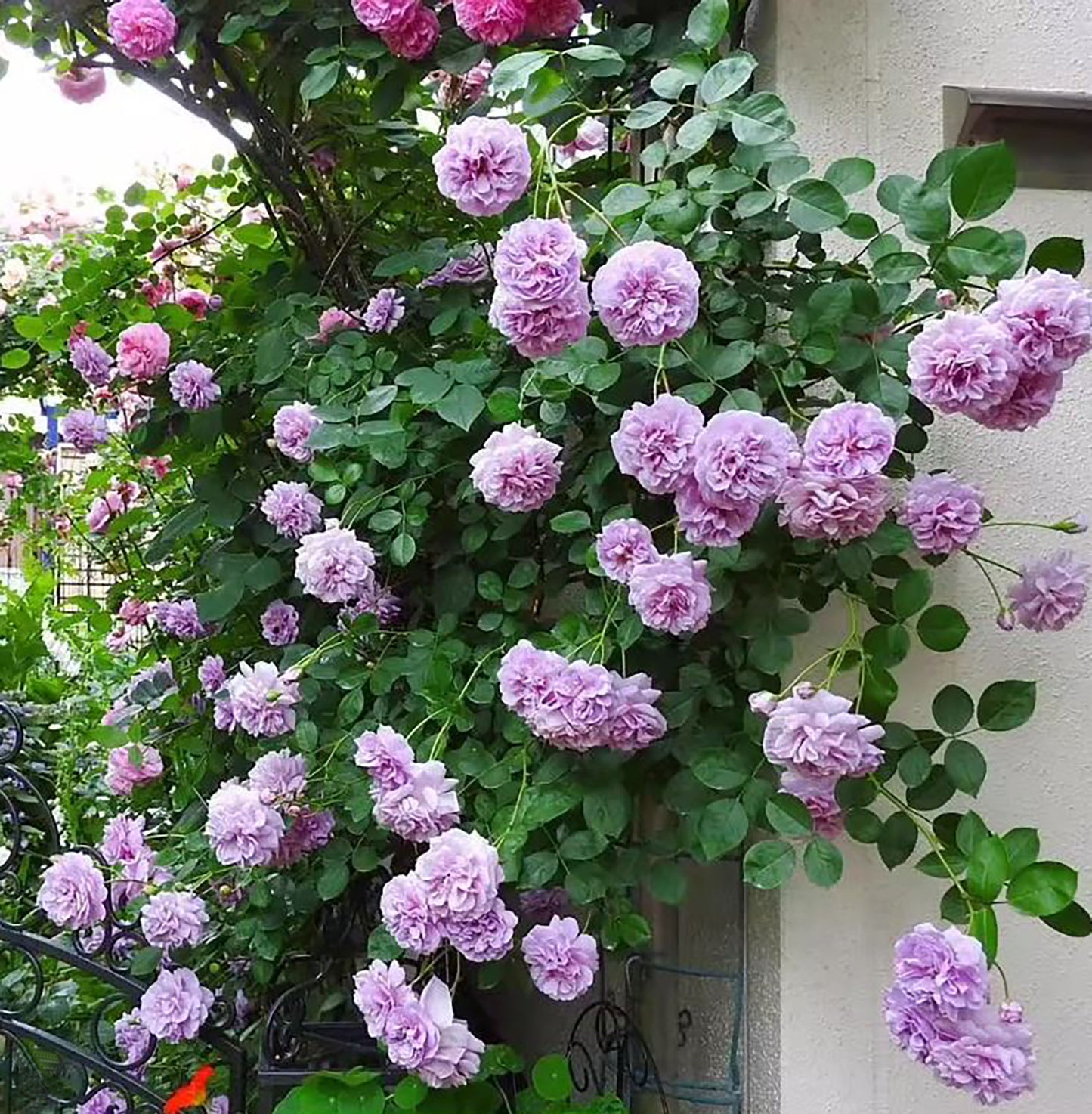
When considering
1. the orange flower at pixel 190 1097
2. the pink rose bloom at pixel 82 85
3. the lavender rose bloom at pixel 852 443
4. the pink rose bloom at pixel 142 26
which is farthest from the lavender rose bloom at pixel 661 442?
the pink rose bloom at pixel 82 85

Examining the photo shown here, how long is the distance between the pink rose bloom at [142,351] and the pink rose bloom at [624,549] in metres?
0.82

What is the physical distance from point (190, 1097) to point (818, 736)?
940 millimetres

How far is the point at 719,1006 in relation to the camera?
1.43m

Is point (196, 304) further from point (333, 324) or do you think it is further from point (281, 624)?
point (281, 624)

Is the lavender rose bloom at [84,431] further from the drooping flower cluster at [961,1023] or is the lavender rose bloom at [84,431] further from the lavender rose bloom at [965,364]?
the drooping flower cluster at [961,1023]

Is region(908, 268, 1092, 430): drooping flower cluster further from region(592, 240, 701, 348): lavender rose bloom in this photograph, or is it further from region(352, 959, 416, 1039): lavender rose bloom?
region(352, 959, 416, 1039): lavender rose bloom

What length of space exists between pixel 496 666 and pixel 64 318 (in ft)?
3.30

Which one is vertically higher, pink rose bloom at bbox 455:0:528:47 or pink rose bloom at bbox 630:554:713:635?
pink rose bloom at bbox 455:0:528:47

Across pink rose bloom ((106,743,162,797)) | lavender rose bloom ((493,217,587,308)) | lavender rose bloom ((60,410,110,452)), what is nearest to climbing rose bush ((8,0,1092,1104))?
lavender rose bloom ((493,217,587,308))

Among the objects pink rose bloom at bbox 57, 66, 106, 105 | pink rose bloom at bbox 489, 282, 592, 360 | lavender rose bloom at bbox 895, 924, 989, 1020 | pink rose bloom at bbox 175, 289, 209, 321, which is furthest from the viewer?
pink rose bloom at bbox 175, 289, 209, 321

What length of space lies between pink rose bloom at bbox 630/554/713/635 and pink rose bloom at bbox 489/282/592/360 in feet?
0.76

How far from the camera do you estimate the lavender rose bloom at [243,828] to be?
1.18m

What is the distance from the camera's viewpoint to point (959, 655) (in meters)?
1.32

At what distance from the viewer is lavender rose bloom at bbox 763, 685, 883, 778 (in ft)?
3.25
